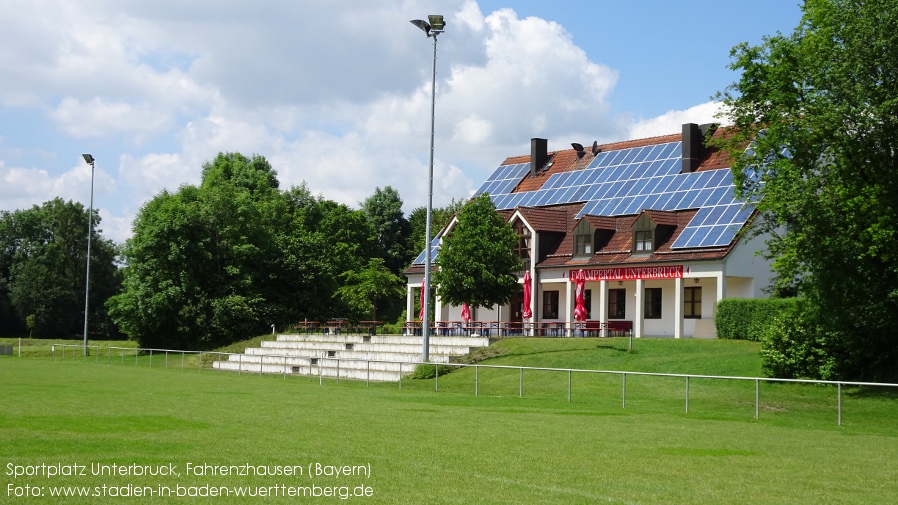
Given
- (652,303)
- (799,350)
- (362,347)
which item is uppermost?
(652,303)

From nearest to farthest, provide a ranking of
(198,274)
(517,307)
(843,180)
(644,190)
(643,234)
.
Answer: (843,180), (643,234), (644,190), (517,307), (198,274)

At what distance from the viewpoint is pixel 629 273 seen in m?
52.3

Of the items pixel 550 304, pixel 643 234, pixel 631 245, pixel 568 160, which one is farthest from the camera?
pixel 568 160

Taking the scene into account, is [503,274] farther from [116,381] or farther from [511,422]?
[511,422]

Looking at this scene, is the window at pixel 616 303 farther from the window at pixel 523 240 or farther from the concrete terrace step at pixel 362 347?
the concrete terrace step at pixel 362 347

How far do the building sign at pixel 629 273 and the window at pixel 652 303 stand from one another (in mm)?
2526

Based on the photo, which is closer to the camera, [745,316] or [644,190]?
[745,316]

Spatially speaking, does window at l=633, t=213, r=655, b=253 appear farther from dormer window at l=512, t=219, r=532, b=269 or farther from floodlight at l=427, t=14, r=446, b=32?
floodlight at l=427, t=14, r=446, b=32

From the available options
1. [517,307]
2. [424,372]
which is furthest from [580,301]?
[424,372]

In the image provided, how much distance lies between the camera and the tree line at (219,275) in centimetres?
6431

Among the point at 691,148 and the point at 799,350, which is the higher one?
the point at 691,148

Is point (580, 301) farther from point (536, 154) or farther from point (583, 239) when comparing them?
point (536, 154)

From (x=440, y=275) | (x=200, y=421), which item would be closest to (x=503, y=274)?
(x=440, y=275)

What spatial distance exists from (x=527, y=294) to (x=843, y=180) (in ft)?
90.4
